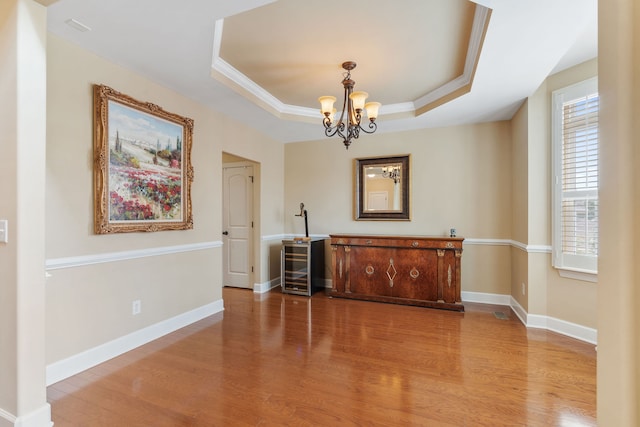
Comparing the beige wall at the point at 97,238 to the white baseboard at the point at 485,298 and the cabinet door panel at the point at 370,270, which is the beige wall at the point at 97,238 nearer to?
the cabinet door panel at the point at 370,270

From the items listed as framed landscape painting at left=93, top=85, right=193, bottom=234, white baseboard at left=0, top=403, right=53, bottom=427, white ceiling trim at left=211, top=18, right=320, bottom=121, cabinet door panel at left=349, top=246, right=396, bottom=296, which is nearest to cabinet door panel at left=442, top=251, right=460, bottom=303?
cabinet door panel at left=349, top=246, right=396, bottom=296

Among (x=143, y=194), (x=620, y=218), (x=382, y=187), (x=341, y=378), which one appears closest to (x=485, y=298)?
(x=382, y=187)

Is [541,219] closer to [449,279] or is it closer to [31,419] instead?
[449,279]

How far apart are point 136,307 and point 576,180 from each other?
4256mm

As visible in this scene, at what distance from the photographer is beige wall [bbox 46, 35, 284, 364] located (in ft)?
7.28

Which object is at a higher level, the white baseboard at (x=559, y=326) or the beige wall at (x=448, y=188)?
the beige wall at (x=448, y=188)

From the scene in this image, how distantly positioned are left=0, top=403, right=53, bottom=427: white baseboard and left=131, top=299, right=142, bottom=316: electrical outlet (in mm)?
1055

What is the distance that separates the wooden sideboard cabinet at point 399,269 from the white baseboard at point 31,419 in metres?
3.23

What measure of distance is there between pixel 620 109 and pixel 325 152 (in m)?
4.21

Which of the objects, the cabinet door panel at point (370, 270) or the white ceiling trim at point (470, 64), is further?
the cabinet door panel at point (370, 270)

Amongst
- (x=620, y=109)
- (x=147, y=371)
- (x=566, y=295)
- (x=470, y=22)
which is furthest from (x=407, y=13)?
(x=147, y=371)

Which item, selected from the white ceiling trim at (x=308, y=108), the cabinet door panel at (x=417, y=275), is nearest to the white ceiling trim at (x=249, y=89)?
the white ceiling trim at (x=308, y=108)

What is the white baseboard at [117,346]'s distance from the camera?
2.21m

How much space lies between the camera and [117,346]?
260 cm
